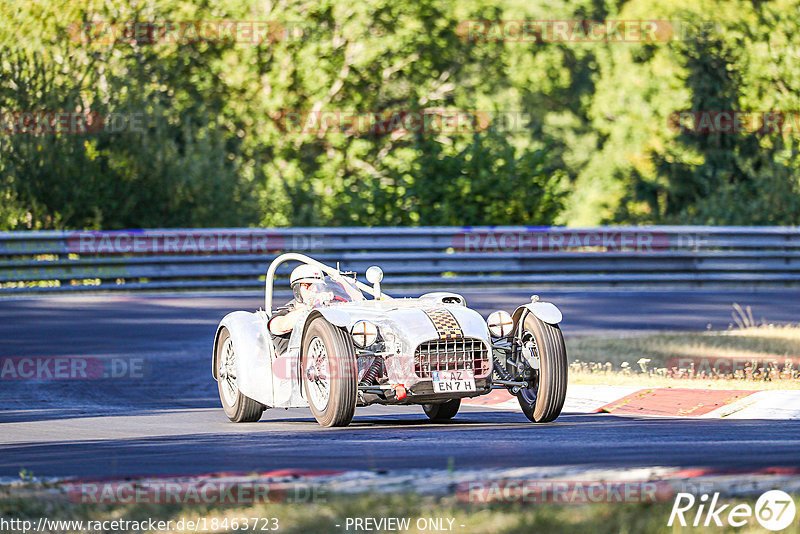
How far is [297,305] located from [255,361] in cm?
56

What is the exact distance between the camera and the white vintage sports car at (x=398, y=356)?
8.95 meters

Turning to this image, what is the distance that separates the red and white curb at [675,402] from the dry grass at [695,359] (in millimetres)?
660

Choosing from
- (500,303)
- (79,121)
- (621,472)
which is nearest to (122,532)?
(621,472)

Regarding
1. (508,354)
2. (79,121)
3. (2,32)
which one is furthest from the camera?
(2,32)

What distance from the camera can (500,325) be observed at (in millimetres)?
9570

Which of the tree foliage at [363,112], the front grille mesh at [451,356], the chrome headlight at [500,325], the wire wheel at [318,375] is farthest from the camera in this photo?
the tree foliage at [363,112]

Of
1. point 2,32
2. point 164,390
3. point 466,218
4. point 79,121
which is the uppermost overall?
point 2,32

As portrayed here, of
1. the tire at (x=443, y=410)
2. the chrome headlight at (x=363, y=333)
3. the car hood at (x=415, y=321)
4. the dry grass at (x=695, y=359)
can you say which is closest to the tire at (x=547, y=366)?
the car hood at (x=415, y=321)

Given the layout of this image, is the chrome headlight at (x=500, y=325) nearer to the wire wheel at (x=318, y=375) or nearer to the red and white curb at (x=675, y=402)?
the wire wheel at (x=318, y=375)

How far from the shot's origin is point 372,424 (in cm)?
995

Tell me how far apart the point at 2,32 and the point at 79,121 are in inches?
143

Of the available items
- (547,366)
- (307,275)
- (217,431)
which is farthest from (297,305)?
(547,366)

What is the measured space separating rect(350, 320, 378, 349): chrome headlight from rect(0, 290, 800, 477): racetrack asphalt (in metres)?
0.64

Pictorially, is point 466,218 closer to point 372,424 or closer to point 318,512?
point 372,424
